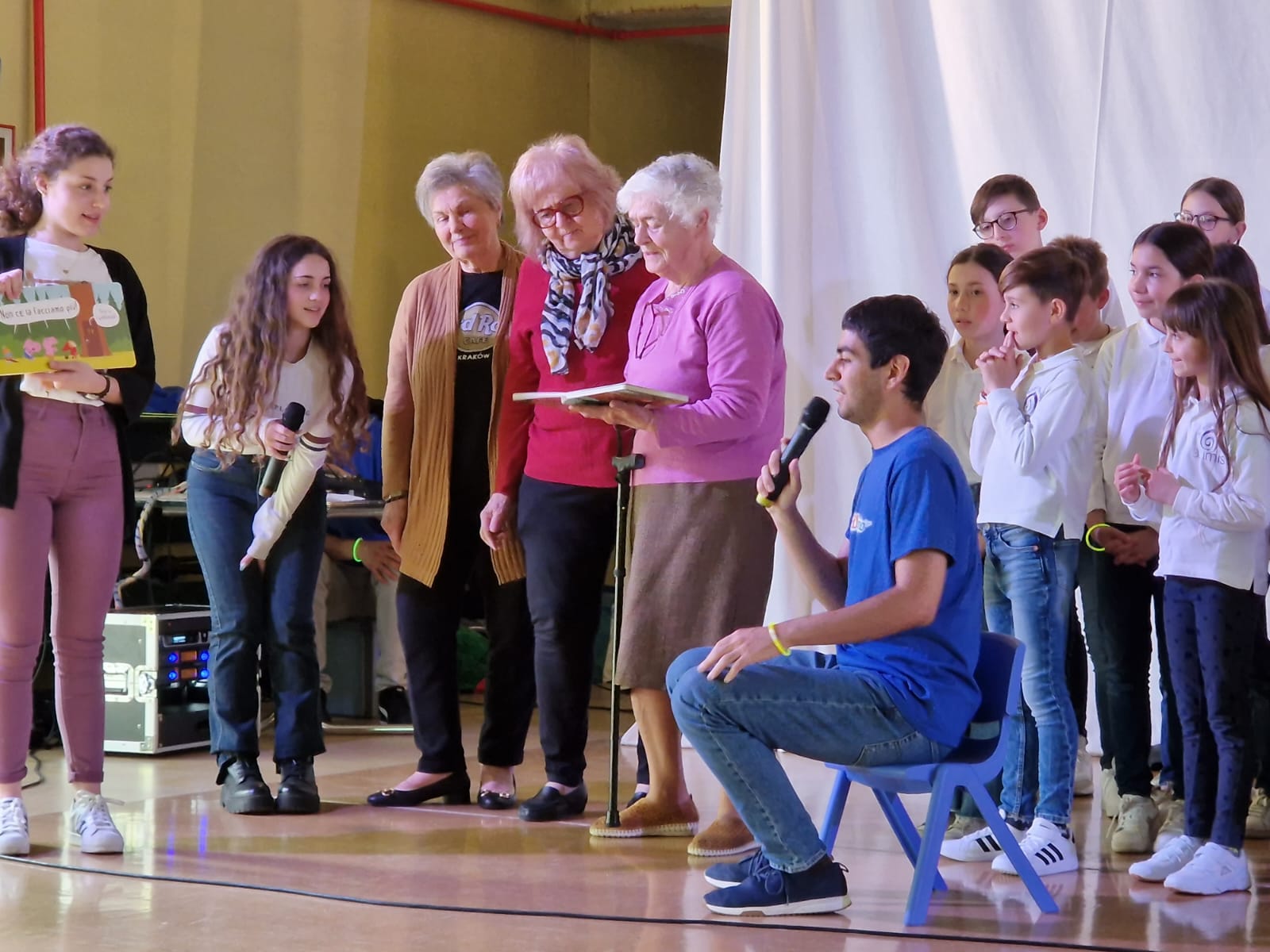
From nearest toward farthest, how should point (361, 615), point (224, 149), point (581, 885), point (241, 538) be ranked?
point (581, 885) → point (241, 538) → point (361, 615) → point (224, 149)

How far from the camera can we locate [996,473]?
11.3 ft

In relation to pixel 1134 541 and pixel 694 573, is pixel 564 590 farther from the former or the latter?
pixel 1134 541

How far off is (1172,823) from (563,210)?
195 cm

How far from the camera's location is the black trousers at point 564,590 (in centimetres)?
376

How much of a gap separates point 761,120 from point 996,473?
2246mm

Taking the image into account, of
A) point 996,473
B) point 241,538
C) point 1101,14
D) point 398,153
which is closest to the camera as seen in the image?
point 996,473

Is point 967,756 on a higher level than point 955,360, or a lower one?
lower

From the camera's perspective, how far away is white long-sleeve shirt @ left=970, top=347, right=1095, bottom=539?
334 cm

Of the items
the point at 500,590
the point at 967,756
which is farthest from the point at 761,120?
the point at 967,756

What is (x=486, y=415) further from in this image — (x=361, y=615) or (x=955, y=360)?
(x=361, y=615)

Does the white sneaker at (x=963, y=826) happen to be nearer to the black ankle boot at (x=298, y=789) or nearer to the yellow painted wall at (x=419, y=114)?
the black ankle boot at (x=298, y=789)

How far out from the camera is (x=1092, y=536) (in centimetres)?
364

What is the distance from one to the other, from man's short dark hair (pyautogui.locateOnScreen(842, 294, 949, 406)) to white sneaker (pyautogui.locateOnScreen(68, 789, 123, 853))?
1.90 metres

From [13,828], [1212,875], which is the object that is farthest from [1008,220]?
[13,828]
